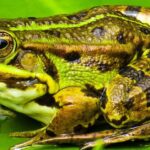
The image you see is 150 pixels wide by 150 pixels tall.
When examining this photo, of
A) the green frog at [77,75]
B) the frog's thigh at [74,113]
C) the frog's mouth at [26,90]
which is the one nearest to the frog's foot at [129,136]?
the green frog at [77,75]

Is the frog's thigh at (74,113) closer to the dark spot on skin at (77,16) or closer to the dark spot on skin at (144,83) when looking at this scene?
the dark spot on skin at (144,83)

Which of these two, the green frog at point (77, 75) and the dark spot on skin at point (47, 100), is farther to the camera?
the dark spot on skin at point (47, 100)

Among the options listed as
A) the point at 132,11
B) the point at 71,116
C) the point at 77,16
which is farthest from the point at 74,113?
the point at 132,11

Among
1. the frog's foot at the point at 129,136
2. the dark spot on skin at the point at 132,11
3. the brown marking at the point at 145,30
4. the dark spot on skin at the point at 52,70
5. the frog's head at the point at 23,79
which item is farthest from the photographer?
the dark spot on skin at the point at 132,11

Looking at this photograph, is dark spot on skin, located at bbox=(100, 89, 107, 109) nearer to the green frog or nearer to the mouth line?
the green frog

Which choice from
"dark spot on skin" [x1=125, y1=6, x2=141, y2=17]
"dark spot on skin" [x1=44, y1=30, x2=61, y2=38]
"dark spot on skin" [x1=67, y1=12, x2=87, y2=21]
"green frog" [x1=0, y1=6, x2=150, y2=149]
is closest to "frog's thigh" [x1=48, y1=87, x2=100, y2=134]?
"green frog" [x1=0, y1=6, x2=150, y2=149]

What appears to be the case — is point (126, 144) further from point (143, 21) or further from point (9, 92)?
point (143, 21)
